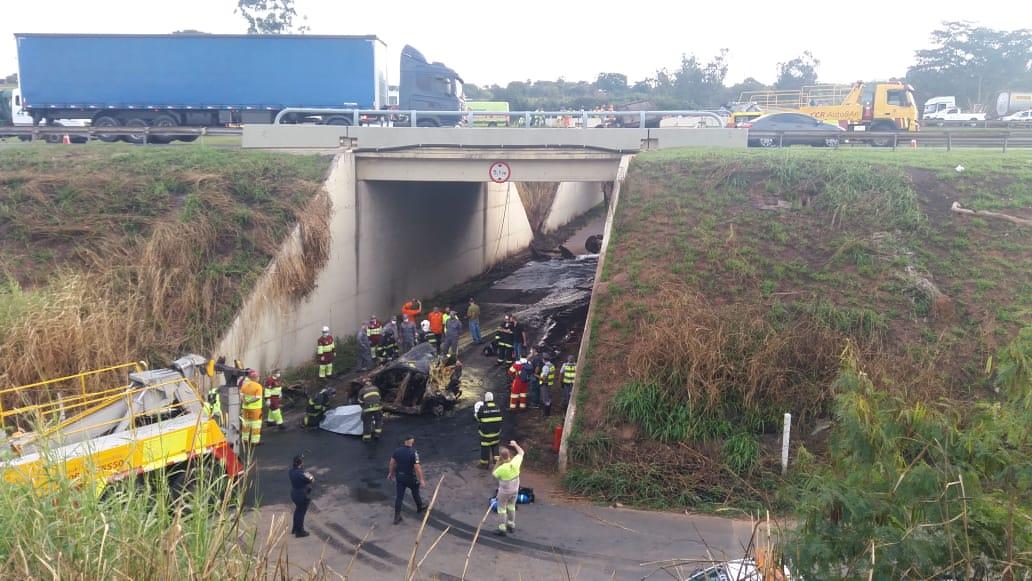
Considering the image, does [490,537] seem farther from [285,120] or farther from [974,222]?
[285,120]

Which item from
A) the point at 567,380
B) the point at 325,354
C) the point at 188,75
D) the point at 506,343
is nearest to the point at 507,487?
the point at 567,380

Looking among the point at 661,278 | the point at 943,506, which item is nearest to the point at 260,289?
the point at 661,278

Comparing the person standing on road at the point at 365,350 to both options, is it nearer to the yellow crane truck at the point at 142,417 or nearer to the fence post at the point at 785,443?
the yellow crane truck at the point at 142,417

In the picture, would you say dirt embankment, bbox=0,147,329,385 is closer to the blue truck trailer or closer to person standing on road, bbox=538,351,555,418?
person standing on road, bbox=538,351,555,418

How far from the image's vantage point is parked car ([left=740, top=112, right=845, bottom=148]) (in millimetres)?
25259

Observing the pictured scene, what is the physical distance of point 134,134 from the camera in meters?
26.0

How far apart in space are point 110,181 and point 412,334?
8.29 meters

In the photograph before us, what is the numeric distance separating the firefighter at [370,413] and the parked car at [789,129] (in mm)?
16864

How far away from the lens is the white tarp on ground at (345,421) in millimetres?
14359

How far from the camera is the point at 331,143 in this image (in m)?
22.1

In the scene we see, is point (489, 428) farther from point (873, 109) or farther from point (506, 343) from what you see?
point (873, 109)

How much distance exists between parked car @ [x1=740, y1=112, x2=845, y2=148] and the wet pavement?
15.0 meters

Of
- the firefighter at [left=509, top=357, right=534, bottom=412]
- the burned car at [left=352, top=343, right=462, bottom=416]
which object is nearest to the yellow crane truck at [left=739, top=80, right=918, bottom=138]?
the firefighter at [left=509, top=357, right=534, bottom=412]

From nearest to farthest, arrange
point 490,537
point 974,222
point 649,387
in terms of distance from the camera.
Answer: point 490,537, point 649,387, point 974,222
